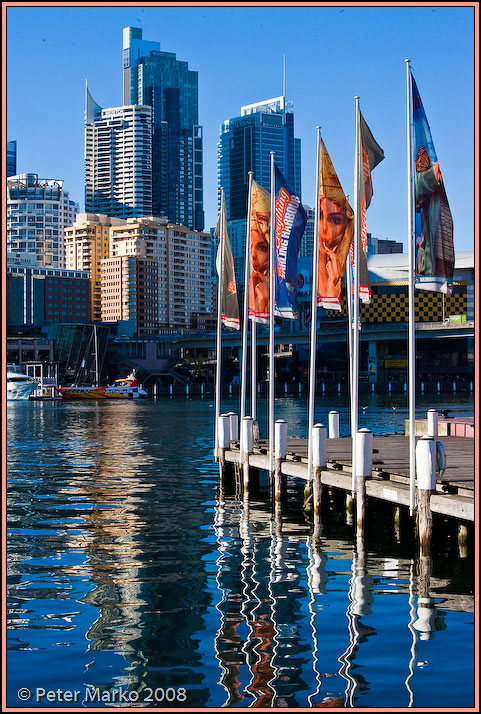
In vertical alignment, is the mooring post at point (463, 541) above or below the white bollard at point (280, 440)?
below

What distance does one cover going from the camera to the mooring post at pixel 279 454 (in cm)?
2923

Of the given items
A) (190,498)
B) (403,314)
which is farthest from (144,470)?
(403,314)

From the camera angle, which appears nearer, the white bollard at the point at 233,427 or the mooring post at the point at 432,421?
the mooring post at the point at 432,421

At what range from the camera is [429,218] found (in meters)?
20.9

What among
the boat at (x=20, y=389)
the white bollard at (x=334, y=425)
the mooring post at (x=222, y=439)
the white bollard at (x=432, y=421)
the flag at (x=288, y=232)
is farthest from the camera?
the boat at (x=20, y=389)

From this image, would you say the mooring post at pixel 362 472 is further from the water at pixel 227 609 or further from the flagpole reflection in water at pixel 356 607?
the water at pixel 227 609

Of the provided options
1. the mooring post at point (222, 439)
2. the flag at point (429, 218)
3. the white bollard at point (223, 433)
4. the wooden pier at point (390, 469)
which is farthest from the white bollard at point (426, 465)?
the white bollard at point (223, 433)

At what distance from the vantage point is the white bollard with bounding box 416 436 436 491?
20219 mm

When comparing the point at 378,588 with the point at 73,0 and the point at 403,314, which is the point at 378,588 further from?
the point at 403,314

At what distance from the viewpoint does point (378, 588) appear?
1947cm

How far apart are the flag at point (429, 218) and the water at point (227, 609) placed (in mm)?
5873

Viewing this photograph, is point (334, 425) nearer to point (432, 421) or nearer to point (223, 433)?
point (223, 433)

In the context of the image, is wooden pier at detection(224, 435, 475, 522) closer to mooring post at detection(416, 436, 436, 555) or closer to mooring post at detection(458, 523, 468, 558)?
mooring post at detection(416, 436, 436, 555)

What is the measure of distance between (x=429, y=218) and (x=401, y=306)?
176m
